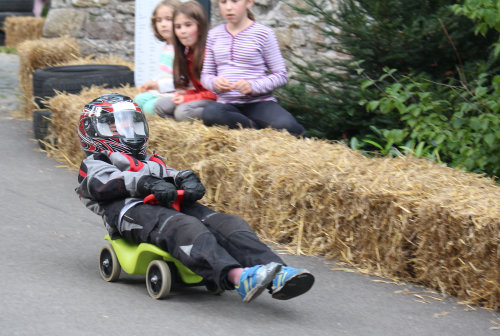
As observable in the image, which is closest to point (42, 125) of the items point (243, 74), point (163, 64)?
point (163, 64)

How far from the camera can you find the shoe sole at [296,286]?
399 centimetres

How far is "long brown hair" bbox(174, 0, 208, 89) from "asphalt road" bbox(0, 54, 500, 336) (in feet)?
7.09

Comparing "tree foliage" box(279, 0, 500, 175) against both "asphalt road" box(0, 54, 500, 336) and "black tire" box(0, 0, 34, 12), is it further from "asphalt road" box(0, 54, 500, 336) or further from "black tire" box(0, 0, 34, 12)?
"black tire" box(0, 0, 34, 12)

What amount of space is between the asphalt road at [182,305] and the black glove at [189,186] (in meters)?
0.59

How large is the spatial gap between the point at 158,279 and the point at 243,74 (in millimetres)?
2984

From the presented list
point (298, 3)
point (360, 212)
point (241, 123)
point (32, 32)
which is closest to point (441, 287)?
point (360, 212)

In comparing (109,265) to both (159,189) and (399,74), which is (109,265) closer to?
(159,189)

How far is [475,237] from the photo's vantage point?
4.39 meters

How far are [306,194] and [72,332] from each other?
2111 mm

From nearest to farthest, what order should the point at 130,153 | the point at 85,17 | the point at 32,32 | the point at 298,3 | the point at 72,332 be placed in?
the point at 72,332, the point at 130,153, the point at 298,3, the point at 85,17, the point at 32,32

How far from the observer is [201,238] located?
4191 millimetres

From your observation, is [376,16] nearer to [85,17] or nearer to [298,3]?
[298,3]

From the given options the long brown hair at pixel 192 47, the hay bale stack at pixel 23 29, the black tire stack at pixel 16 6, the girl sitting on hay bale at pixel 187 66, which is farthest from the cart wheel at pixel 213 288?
the black tire stack at pixel 16 6

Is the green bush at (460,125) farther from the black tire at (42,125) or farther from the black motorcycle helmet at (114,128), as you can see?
the black tire at (42,125)
